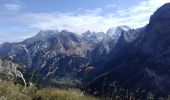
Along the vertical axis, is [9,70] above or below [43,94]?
above

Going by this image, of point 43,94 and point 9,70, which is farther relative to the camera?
point 43,94

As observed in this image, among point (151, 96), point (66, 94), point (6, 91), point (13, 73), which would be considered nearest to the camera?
point (6, 91)

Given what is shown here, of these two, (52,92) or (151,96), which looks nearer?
(151,96)

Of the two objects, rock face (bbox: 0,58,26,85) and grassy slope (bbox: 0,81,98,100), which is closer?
rock face (bbox: 0,58,26,85)

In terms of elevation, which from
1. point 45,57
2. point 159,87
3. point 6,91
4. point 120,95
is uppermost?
point 45,57

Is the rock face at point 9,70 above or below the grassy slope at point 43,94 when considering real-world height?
above

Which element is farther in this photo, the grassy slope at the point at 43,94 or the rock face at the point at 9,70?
the grassy slope at the point at 43,94

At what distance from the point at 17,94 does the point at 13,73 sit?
1.52 feet

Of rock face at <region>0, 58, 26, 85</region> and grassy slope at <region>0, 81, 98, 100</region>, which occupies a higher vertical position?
rock face at <region>0, 58, 26, 85</region>

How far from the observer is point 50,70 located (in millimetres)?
8359

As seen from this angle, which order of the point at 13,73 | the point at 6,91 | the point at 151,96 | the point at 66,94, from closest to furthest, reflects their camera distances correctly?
the point at 6,91, the point at 13,73, the point at 151,96, the point at 66,94

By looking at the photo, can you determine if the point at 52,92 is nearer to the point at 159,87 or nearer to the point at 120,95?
the point at 120,95

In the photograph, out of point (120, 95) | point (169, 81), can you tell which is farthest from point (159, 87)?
point (120, 95)

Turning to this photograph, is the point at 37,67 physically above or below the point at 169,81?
above
